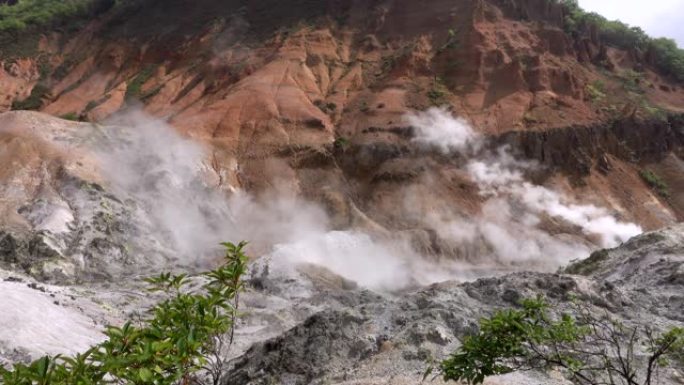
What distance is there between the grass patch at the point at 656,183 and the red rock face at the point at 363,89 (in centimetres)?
74

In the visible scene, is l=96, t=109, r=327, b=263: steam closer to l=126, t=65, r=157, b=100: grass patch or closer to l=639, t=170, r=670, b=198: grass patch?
l=126, t=65, r=157, b=100: grass patch

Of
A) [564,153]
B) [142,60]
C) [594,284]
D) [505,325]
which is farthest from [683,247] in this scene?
[142,60]

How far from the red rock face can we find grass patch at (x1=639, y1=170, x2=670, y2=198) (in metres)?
0.74

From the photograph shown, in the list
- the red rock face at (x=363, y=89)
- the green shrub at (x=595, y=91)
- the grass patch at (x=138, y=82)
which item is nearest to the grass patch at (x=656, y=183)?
the red rock face at (x=363, y=89)

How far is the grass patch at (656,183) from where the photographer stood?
133 ft

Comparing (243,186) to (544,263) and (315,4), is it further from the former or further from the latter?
(315,4)

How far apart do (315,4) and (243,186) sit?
965 inches

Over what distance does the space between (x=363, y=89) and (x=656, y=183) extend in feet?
71.2

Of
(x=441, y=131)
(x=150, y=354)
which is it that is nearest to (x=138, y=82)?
(x=441, y=131)

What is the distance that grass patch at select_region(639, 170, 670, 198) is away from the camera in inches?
1593

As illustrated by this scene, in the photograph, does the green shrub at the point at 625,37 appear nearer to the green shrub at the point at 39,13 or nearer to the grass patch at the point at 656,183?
the grass patch at the point at 656,183

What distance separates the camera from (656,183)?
40.9 meters

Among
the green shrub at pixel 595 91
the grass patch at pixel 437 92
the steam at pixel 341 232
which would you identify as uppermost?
the green shrub at pixel 595 91

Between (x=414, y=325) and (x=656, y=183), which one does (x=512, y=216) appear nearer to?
(x=656, y=183)
